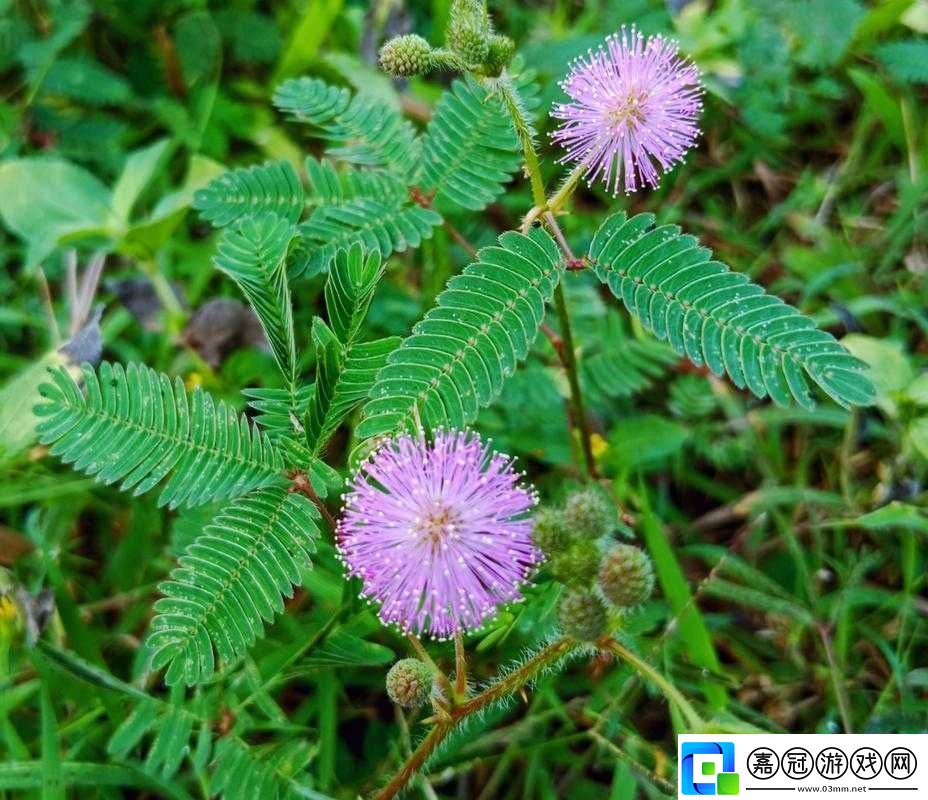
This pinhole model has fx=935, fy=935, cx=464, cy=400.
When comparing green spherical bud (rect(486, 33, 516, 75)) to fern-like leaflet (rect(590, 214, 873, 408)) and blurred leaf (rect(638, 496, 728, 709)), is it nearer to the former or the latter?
fern-like leaflet (rect(590, 214, 873, 408))

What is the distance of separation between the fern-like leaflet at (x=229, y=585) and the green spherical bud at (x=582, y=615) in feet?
1.61

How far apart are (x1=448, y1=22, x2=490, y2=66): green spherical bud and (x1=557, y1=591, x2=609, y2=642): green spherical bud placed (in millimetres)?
1028

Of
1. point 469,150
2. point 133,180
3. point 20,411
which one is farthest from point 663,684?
point 133,180

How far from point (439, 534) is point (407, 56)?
36.3 inches

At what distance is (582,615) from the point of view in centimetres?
161

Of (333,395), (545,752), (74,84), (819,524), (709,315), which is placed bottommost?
(545,752)

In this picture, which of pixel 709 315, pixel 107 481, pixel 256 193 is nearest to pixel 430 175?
pixel 256 193

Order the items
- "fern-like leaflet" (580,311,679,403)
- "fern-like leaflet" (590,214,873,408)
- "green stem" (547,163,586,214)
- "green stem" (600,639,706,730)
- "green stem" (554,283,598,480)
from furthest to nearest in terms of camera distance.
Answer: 1. "fern-like leaflet" (580,311,679,403)
2. "green stem" (554,283,598,480)
3. "green stem" (547,163,586,214)
4. "fern-like leaflet" (590,214,873,408)
5. "green stem" (600,639,706,730)

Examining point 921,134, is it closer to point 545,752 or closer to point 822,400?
point 822,400

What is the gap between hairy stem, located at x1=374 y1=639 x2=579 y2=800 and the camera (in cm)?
178

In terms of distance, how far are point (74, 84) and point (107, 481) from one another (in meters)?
2.09

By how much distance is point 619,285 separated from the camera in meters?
1.86

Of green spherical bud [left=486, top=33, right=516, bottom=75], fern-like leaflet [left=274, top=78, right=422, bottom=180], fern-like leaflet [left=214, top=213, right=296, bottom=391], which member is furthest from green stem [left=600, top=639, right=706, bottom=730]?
fern-like leaflet [left=274, top=78, right=422, bottom=180]

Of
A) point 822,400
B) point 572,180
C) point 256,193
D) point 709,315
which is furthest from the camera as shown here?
Result: point 822,400
